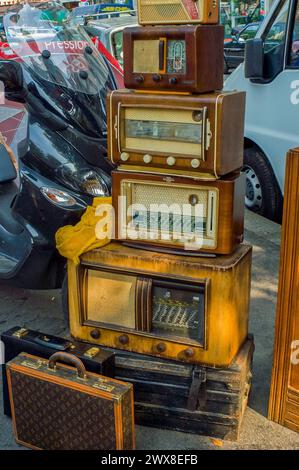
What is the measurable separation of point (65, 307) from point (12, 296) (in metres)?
0.86

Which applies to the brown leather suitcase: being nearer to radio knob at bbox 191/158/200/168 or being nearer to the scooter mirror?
radio knob at bbox 191/158/200/168

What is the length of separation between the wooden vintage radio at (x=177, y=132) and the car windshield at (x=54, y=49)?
1.03 m

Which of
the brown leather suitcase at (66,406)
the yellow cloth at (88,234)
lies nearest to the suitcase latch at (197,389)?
the brown leather suitcase at (66,406)

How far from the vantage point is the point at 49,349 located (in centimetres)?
242

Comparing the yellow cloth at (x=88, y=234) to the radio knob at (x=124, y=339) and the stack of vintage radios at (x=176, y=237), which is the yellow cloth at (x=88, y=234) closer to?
the stack of vintage radios at (x=176, y=237)

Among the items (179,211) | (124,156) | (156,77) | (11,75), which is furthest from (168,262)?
(11,75)

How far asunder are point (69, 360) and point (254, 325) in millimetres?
1479

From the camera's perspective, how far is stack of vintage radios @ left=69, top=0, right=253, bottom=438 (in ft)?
7.34

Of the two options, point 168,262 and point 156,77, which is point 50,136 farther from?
point 168,262

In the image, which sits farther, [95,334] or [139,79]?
[95,334]

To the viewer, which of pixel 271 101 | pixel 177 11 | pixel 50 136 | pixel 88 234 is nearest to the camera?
pixel 177 11

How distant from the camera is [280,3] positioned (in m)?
4.68
